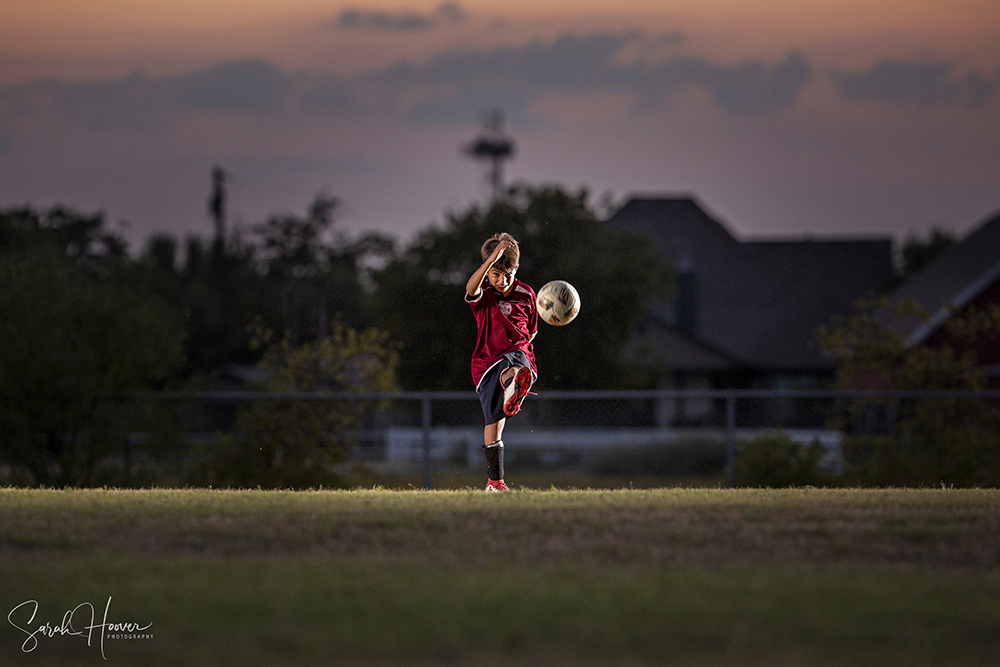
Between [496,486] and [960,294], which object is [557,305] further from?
[960,294]

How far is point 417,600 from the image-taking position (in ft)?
19.5

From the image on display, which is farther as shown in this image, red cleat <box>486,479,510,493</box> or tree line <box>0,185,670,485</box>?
tree line <box>0,185,670,485</box>

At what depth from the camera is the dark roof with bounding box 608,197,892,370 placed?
48.3 m

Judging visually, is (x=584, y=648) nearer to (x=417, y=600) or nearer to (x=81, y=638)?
(x=417, y=600)

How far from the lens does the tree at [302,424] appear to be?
1681 centimetres

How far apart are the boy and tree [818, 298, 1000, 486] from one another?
7.37 m

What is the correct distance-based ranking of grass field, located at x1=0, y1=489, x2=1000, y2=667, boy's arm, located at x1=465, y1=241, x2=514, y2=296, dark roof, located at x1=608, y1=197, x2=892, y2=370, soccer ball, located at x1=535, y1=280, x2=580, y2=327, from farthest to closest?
dark roof, located at x1=608, y1=197, x2=892, y2=370 → soccer ball, located at x1=535, y1=280, x2=580, y2=327 → boy's arm, located at x1=465, y1=241, x2=514, y2=296 → grass field, located at x1=0, y1=489, x2=1000, y2=667

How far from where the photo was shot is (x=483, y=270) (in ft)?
33.1

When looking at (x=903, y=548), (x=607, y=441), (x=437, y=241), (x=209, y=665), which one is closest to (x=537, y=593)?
(x=209, y=665)

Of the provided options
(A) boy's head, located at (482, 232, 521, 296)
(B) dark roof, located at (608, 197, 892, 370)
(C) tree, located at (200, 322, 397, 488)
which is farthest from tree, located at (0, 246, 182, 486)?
(B) dark roof, located at (608, 197, 892, 370)

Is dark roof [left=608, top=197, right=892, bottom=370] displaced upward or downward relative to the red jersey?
upward

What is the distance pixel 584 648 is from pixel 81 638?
7.36ft

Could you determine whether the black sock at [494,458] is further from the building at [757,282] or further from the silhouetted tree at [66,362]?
the building at [757,282]

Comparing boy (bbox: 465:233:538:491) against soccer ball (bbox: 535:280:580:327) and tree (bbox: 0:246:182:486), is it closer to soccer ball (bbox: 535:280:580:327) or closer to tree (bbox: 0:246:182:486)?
soccer ball (bbox: 535:280:580:327)
